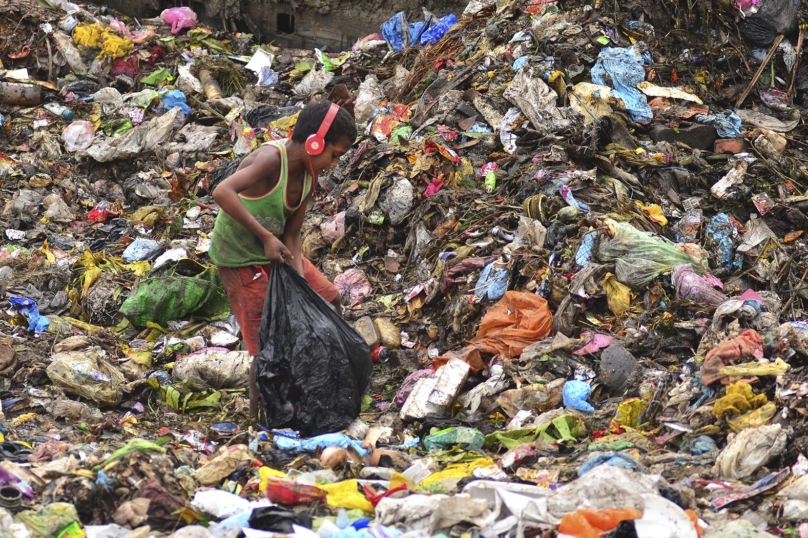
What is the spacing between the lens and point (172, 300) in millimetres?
5910

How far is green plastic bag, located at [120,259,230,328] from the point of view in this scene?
587 centimetres

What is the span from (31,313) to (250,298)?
7.27 ft

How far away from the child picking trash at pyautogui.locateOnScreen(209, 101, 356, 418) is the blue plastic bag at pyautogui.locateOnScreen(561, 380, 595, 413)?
1.36 metres

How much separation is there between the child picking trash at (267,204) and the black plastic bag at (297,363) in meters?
0.11

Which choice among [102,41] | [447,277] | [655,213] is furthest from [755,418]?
[102,41]

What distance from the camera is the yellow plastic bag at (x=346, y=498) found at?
3174 millimetres

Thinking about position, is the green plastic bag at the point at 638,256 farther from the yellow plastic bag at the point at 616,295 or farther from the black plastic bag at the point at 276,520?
the black plastic bag at the point at 276,520

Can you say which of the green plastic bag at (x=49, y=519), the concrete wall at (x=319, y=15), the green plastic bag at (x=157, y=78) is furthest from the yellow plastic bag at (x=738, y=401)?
the concrete wall at (x=319, y=15)

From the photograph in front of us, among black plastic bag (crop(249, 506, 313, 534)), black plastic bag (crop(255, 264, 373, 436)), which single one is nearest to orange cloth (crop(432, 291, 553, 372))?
black plastic bag (crop(255, 264, 373, 436))

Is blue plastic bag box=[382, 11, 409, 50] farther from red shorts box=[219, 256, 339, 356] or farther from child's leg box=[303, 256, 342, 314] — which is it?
red shorts box=[219, 256, 339, 356]

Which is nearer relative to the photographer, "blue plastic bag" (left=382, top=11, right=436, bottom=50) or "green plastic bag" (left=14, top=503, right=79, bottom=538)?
"green plastic bag" (left=14, top=503, right=79, bottom=538)

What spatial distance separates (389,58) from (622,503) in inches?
303

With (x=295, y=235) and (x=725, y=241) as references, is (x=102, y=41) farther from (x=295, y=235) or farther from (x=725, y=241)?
(x=725, y=241)

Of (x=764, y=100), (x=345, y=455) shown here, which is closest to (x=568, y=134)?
(x=764, y=100)
